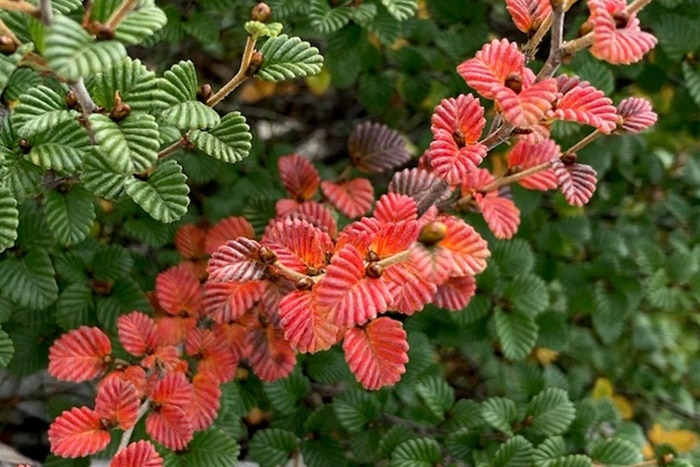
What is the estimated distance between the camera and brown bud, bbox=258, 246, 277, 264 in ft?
2.51

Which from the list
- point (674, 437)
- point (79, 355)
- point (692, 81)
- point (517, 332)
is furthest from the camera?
point (674, 437)

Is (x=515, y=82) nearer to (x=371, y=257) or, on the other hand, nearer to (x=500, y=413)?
(x=371, y=257)

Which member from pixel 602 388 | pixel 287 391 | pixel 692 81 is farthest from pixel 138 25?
pixel 602 388

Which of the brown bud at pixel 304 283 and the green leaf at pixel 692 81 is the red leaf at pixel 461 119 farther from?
the green leaf at pixel 692 81

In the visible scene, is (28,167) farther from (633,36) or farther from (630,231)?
(630,231)

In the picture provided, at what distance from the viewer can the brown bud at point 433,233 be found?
0.64 m

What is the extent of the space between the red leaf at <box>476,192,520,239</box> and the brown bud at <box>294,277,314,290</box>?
267 mm

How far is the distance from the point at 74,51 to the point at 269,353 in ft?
1.48

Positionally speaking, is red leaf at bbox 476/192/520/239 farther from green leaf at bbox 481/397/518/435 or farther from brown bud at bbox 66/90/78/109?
brown bud at bbox 66/90/78/109

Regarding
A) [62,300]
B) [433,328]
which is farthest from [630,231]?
[62,300]

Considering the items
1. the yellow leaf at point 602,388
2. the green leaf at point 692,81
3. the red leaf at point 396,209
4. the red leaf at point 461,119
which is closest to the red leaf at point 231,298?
the red leaf at point 396,209

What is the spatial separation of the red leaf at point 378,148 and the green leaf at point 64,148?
1.53 feet

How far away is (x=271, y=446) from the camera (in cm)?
106

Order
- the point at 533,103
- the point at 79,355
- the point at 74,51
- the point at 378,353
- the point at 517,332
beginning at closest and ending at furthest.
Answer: the point at 74,51
the point at 533,103
the point at 378,353
the point at 79,355
the point at 517,332
